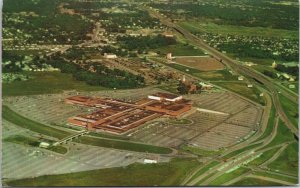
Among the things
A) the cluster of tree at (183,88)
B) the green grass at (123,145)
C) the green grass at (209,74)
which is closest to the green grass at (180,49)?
the green grass at (209,74)

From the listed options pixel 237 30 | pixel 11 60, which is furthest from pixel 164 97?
pixel 11 60

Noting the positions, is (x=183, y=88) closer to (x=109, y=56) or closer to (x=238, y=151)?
(x=109, y=56)

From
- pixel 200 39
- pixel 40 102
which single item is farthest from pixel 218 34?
pixel 40 102

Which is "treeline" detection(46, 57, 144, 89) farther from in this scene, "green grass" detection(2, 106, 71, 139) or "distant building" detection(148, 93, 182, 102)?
"green grass" detection(2, 106, 71, 139)

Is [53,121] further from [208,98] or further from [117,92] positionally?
[208,98]

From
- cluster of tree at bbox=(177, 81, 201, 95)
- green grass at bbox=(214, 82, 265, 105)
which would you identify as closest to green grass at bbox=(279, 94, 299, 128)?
green grass at bbox=(214, 82, 265, 105)

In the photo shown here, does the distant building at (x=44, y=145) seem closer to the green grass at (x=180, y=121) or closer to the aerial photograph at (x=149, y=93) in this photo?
the aerial photograph at (x=149, y=93)
